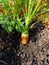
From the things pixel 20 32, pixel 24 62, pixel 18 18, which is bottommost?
pixel 24 62

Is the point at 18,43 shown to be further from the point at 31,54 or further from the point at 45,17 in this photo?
the point at 45,17

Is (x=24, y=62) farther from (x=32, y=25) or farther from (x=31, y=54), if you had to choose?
(x=32, y=25)

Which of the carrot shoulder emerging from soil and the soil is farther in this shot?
the carrot shoulder emerging from soil

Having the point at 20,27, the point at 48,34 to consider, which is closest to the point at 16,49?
the point at 20,27

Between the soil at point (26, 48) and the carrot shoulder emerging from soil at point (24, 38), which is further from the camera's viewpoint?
the carrot shoulder emerging from soil at point (24, 38)

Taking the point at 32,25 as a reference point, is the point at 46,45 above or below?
below

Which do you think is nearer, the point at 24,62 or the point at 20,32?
the point at 24,62
